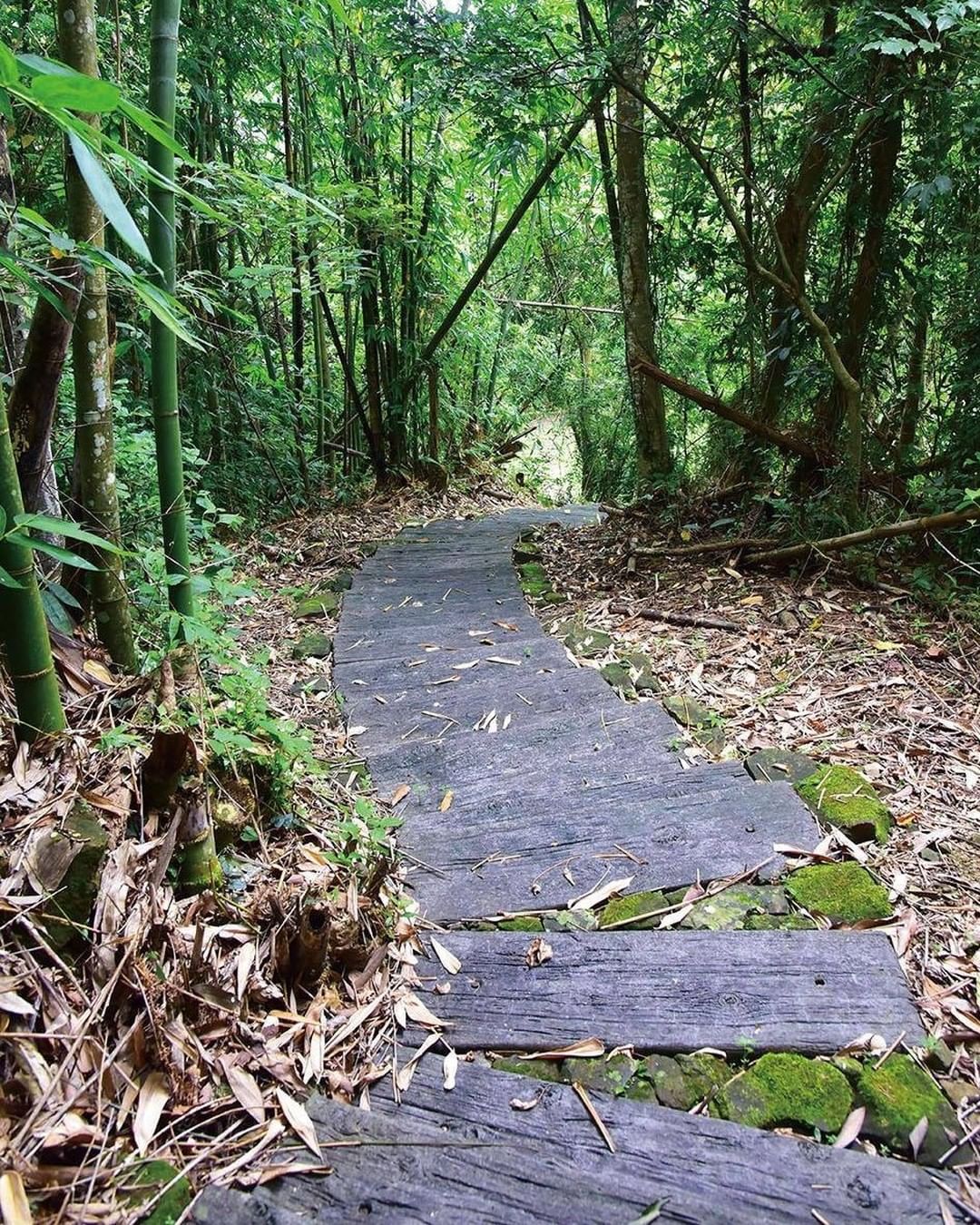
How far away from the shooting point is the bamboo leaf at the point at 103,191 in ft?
2.24

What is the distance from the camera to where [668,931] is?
172 cm

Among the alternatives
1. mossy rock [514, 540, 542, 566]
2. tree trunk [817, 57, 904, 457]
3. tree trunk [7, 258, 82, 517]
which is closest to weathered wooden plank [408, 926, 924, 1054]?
tree trunk [7, 258, 82, 517]

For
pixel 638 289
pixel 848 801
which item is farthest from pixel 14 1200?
pixel 638 289

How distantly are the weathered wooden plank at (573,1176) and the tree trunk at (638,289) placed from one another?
421 centimetres

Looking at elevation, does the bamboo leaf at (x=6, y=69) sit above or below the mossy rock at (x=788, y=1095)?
above

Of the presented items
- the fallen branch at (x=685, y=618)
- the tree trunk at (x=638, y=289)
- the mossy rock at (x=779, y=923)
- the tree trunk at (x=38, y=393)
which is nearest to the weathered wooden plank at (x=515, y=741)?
the mossy rock at (x=779, y=923)

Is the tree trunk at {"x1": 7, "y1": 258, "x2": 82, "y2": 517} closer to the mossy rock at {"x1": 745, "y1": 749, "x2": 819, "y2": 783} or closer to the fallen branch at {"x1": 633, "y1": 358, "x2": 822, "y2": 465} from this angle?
the mossy rock at {"x1": 745, "y1": 749, "x2": 819, "y2": 783}

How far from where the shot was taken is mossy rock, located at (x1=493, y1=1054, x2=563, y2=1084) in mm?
1418

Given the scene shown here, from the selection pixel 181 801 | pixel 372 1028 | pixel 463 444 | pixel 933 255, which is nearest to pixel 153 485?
pixel 181 801

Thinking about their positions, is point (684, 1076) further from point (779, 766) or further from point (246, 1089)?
point (779, 766)

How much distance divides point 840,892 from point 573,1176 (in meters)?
0.98

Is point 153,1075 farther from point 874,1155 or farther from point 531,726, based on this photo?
point 531,726

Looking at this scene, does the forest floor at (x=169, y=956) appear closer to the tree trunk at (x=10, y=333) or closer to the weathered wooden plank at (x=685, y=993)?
the weathered wooden plank at (x=685, y=993)

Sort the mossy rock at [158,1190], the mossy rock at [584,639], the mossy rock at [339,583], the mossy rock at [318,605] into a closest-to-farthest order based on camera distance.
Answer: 1. the mossy rock at [158,1190]
2. the mossy rock at [584,639]
3. the mossy rock at [318,605]
4. the mossy rock at [339,583]
